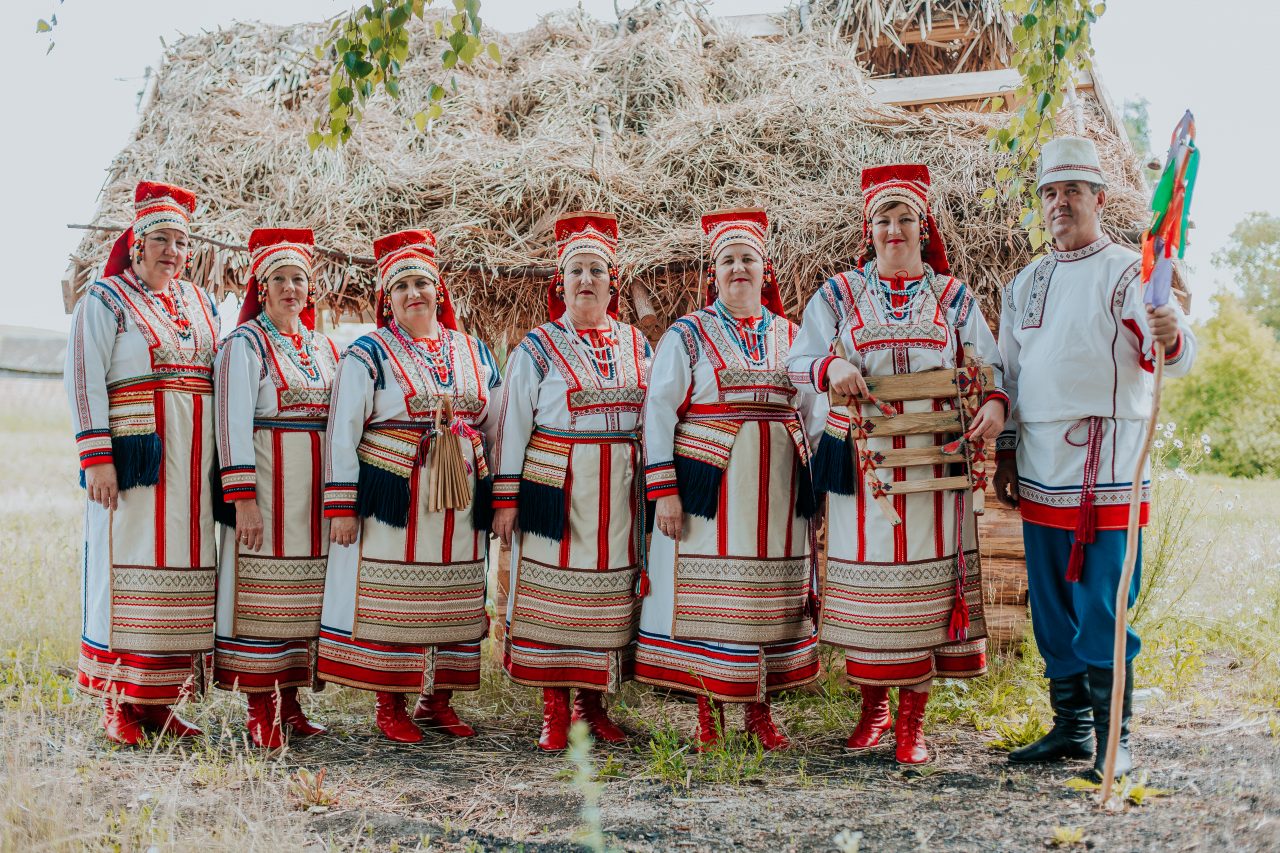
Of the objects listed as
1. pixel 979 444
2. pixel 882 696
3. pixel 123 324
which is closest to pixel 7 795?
pixel 123 324

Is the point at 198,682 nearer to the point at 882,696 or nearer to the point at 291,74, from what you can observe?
the point at 882,696

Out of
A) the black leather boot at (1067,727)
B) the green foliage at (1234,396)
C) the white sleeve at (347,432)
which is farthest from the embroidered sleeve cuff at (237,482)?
the green foliage at (1234,396)

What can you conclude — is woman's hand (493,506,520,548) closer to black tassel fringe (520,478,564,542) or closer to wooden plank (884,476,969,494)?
black tassel fringe (520,478,564,542)

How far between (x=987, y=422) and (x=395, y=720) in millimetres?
2657

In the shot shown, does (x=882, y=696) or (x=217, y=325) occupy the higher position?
(x=217, y=325)

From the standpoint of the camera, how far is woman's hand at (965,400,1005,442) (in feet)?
11.8

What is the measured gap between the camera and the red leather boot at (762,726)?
4.05 metres

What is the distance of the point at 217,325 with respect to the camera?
4352mm

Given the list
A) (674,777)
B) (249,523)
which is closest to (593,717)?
(674,777)

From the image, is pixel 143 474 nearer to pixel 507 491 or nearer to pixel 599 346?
pixel 507 491

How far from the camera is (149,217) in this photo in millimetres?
4109

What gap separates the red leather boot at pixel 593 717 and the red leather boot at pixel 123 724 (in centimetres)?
175

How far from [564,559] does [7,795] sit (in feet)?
6.47

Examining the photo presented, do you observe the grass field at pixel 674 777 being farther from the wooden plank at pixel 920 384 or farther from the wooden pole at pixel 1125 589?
the wooden plank at pixel 920 384
